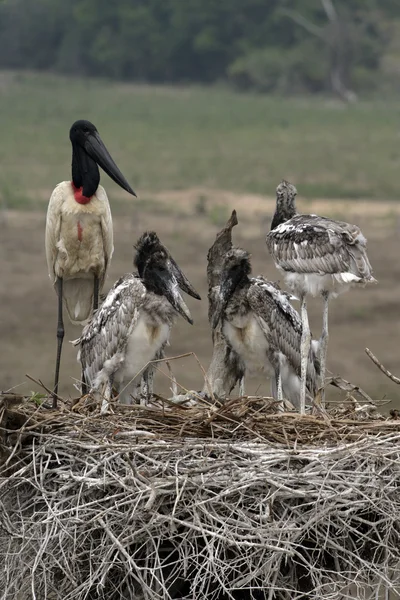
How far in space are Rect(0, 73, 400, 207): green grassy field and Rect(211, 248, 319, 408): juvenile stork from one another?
66.9 ft

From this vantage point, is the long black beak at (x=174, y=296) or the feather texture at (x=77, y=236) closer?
the long black beak at (x=174, y=296)

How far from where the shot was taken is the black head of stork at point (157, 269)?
8859 millimetres

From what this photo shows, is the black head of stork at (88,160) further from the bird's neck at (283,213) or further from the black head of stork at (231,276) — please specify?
the black head of stork at (231,276)

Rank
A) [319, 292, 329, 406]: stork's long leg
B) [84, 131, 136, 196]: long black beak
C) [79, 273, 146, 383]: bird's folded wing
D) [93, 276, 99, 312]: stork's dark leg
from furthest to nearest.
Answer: [93, 276, 99, 312]: stork's dark leg < [84, 131, 136, 196]: long black beak < [319, 292, 329, 406]: stork's long leg < [79, 273, 146, 383]: bird's folded wing

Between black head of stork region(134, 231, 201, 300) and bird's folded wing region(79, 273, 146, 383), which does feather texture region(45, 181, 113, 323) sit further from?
black head of stork region(134, 231, 201, 300)

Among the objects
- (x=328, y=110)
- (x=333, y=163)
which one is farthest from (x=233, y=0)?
(x=333, y=163)

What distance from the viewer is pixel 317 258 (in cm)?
894

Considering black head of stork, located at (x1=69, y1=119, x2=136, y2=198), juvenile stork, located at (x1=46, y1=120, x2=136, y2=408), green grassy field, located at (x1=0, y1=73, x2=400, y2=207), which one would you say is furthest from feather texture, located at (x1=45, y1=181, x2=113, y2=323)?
green grassy field, located at (x1=0, y1=73, x2=400, y2=207)

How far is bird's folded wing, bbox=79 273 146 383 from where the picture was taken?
887 cm

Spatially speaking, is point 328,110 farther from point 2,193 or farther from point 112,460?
point 112,460

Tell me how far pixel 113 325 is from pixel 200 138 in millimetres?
34752

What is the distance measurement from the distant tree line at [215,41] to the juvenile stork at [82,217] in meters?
47.3

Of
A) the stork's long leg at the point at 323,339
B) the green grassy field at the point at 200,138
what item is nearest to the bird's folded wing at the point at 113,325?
the stork's long leg at the point at 323,339

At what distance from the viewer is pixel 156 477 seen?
7.59 m
